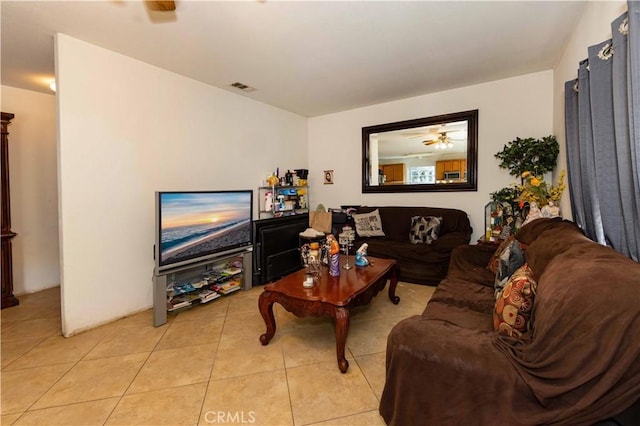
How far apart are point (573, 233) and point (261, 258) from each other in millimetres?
3059

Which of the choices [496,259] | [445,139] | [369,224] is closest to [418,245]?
[369,224]

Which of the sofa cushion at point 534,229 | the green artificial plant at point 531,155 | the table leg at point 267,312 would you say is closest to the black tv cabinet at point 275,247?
the table leg at point 267,312

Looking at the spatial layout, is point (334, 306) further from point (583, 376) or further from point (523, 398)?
point (583, 376)

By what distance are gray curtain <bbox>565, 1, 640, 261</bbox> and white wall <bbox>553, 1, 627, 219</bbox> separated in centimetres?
24

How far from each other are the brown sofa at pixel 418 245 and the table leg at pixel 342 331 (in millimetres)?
1876

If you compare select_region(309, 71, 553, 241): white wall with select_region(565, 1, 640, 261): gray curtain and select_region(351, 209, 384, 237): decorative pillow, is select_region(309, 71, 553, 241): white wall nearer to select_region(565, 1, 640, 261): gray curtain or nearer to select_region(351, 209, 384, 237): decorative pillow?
select_region(351, 209, 384, 237): decorative pillow

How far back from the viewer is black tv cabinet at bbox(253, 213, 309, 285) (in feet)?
12.0

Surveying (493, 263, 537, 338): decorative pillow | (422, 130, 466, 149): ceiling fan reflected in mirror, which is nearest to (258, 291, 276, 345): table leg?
(493, 263, 537, 338): decorative pillow

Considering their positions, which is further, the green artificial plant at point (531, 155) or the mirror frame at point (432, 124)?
the mirror frame at point (432, 124)

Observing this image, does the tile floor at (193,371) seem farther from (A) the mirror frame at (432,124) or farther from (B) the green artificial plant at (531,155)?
(B) the green artificial plant at (531,155)

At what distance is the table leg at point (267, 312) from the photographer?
2.16 m

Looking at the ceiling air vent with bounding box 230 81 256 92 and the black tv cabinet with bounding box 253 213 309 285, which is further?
the black tv cabinet with bounding box 253 213 309 285

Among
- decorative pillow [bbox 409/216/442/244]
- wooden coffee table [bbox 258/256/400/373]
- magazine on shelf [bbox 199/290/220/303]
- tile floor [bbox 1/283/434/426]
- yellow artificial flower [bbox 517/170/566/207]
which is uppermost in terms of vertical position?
yellow artificial flower [bbox 517/170/566/207]

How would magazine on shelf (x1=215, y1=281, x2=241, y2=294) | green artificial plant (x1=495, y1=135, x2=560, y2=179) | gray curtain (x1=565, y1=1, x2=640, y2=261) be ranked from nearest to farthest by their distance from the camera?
gray curtain (x1=565, y1=1, x2=640, y2=261)
green artificial plant (x1=495, y1=135, x2=560, y2=179)
magazine on shelf (x1=215, y1=281, x2=241, y2=294)
